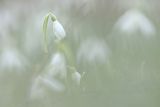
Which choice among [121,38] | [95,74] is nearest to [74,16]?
[121,38]

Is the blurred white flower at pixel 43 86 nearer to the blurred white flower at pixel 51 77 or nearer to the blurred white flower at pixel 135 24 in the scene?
the blurred white flower at pixel 51 77

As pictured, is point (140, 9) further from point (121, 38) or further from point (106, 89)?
point (106, 89)

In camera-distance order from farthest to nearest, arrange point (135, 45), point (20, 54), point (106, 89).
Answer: point (20, 54) < point (135, 45) < point (106, 89)

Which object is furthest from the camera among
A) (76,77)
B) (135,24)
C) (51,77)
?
(135,24)

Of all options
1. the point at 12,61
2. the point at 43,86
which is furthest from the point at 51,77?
the point at 12,61

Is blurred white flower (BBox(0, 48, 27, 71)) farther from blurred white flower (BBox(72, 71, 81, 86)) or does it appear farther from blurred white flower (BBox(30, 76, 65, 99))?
blurred white flower (BBox(72, 71, 81, 86))

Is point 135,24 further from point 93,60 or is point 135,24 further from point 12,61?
point 12,61
